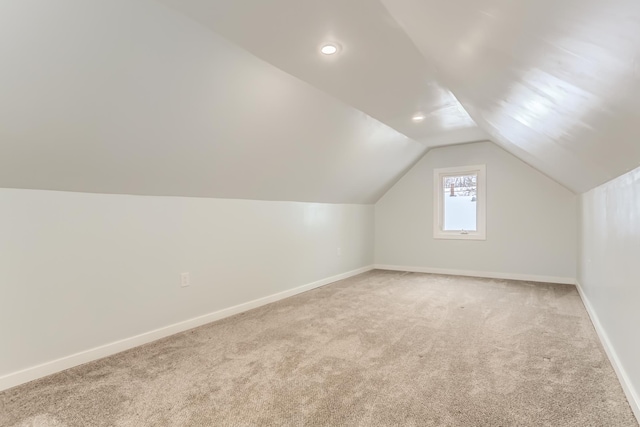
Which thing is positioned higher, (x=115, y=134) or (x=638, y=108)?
(x=115, y=134)

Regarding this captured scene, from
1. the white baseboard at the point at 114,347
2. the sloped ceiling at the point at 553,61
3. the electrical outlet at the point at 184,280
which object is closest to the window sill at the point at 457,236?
the white baseboard at the point at 114,347

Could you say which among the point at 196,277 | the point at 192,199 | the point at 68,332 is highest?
the point at 192,199

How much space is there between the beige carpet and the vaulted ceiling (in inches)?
46.7

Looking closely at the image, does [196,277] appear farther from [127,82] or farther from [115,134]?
[127,82]

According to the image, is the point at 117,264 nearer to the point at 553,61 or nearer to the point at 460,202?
the point at 553,61

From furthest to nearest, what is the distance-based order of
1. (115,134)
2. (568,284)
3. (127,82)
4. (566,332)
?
(568,284), (566,332), (115,134), (127,82)

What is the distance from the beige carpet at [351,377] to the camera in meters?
1.60

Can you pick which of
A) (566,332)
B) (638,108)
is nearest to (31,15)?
(638,108)

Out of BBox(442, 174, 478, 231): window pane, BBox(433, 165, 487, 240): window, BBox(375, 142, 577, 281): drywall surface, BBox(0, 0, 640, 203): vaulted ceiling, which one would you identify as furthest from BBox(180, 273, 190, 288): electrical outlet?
BBox(442, 174, 478, 231): window pane

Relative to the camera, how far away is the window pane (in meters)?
5.12

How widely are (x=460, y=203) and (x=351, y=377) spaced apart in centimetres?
398

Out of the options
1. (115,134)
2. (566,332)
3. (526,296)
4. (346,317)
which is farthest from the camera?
(526,296)

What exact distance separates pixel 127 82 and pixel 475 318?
3.20m

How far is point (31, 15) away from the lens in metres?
1.29
